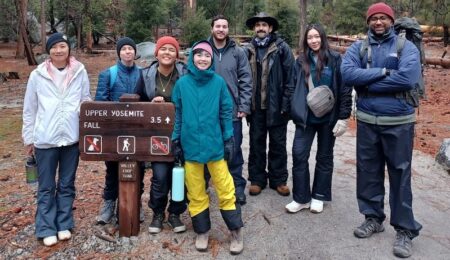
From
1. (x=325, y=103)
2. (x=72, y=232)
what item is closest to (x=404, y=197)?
(x=325, y=103)

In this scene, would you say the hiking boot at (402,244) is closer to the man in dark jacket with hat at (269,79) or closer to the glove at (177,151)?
the man in dark jacket with hat at (269,79)

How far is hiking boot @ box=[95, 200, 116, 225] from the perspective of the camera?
415cm

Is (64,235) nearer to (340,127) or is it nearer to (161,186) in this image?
(161,186)

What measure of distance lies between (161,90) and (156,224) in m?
1.24

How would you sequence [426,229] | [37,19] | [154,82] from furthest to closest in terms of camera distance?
[37,19]
[426,229]
[154,82]

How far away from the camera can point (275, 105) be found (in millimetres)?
4668

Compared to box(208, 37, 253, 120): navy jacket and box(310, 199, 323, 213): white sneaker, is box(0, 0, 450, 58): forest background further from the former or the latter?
box(310, 199, 323, 213): white sneaker

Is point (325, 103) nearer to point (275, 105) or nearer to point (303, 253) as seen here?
point (275, 105)

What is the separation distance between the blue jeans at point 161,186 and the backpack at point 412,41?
1.98m

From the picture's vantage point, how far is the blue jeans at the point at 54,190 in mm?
3795

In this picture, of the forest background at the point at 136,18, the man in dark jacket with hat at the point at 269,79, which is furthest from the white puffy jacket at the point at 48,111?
the forest background at the point at 136,18

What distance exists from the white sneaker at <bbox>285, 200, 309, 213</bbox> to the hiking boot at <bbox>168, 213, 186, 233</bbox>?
3.76 ft

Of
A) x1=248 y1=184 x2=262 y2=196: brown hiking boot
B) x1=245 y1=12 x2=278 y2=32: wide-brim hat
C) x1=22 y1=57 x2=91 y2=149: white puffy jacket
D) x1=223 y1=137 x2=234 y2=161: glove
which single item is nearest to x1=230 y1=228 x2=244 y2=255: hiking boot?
x1=223 y1=137 x2=234 y2=161: glove

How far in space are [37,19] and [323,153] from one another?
38300mm
